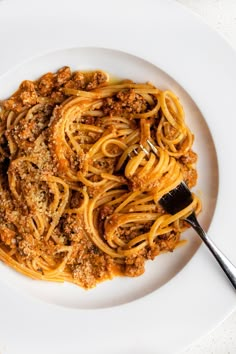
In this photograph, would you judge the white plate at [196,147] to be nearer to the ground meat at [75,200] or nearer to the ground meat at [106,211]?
the ground meat at [106,211]

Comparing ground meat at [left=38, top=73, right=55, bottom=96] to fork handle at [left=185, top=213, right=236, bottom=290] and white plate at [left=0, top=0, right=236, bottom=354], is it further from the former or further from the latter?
fork handle at [left=185, top=213, right=236, bottom=290]

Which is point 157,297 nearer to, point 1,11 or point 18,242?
point 18,242

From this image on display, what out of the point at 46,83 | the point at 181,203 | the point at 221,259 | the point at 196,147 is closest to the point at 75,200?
the point at 181,203

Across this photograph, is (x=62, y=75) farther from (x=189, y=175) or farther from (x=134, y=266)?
(x=134, y=266)

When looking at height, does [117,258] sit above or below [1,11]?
below

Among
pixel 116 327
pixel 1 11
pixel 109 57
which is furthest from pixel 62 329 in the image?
pixel 1 11

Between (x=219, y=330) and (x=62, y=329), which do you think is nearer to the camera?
(x=62, y=329)

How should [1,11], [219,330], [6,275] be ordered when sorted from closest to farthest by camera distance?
[1,11], [6,275], [219,330]

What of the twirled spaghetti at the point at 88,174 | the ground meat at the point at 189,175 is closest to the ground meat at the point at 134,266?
the twirled spaghetti at the point at 88,174
